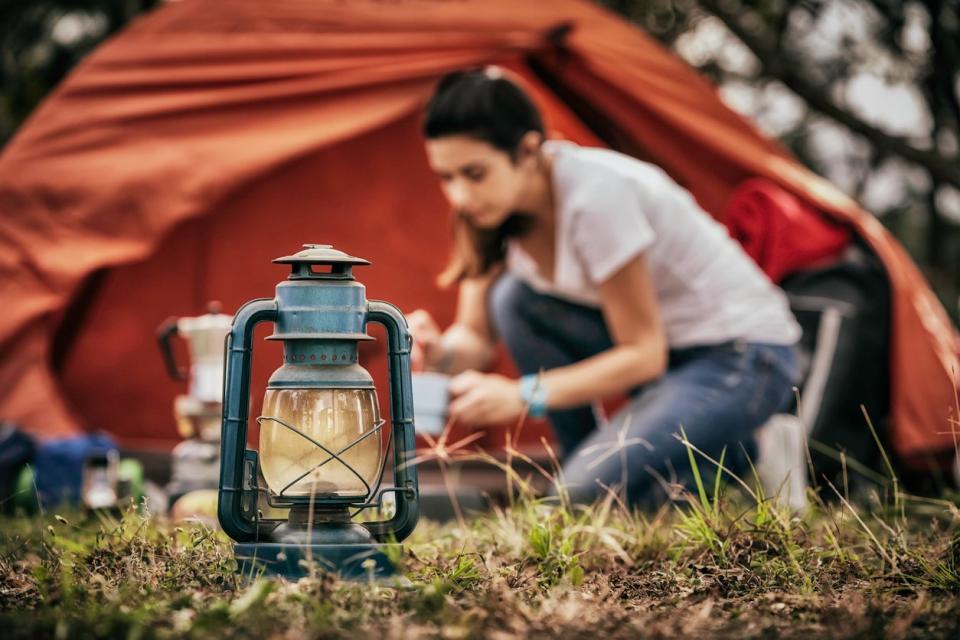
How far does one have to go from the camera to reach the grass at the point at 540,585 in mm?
1215

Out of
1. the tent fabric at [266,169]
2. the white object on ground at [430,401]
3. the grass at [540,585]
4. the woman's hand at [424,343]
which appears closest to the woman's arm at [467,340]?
the woman's hand at [424,343]

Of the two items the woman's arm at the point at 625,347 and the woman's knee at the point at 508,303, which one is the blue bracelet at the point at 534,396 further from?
the woman's knee at the point at 508,303

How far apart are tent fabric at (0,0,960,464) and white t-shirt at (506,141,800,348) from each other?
0.81 m

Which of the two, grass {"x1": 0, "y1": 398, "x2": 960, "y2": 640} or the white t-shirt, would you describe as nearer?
grass {"x1": 0, "y1": 398, "x2": 960, "y2": 640}

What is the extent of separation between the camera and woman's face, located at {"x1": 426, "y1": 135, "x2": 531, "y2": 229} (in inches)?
98.3

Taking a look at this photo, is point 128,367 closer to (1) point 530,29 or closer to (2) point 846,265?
(1) point 530,29

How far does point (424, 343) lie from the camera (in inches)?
108

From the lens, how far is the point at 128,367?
351cm

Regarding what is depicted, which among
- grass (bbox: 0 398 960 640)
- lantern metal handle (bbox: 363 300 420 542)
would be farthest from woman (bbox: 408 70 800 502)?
lantern metal handle (bbox: 363 300 420 542)

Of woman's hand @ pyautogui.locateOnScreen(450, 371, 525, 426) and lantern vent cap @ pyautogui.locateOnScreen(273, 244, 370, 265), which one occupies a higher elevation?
lantern vent cap @ pyautogui.locateOnScreen(273, 244, 370, 265)

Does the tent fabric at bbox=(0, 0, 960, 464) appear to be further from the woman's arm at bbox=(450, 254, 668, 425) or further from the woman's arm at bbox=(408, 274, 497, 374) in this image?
the woman's arm at bbox=(450, 254, 668, 425)

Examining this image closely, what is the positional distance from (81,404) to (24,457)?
568 mm

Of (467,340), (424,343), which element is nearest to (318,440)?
(424,343)

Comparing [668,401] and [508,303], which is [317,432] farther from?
[508,303]
